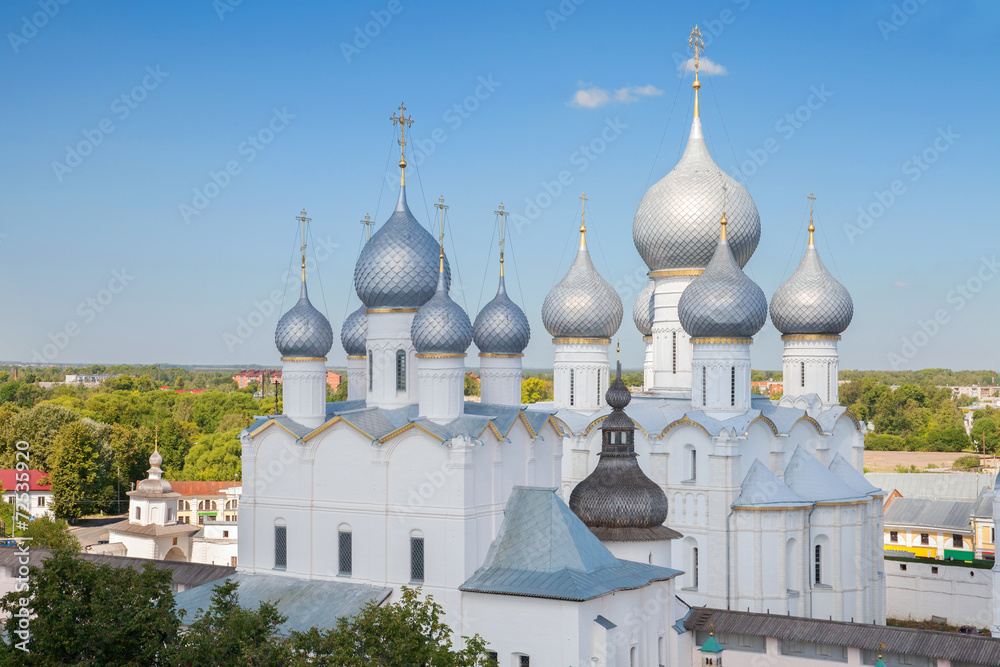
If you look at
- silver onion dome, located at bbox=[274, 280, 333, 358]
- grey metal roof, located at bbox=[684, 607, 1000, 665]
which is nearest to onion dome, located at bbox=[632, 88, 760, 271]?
silver onion dome, located at bbox=[274, 280, 333, 358]

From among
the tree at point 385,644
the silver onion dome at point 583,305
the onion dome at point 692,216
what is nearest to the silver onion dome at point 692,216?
the onion dome at point 692,216

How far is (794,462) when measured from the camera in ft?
71.0

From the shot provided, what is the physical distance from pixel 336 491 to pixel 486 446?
2695 millimetres

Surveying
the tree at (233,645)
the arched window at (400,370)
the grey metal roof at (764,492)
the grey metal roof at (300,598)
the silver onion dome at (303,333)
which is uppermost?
the silver onion dome at (303,333)

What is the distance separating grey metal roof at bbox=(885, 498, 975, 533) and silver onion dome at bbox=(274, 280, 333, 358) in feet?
68.0

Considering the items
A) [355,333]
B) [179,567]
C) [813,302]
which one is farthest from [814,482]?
[179,567]

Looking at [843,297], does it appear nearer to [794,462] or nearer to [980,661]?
[794,462]

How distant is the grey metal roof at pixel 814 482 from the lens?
2105 cm

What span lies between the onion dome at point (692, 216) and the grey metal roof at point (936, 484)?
1521 centimetres

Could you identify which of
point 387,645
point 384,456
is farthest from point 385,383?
point 387,645

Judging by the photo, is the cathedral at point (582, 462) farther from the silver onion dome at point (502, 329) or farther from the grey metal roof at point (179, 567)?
the grey metal roof at point (179, 567)

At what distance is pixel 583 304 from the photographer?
2506cm

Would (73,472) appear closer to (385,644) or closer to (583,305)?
(583,305)

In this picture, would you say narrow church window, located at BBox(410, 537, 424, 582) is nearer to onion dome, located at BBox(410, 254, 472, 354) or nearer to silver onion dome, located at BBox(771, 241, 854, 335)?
onion dome, located at BBox(410, 254, 472, 354)
